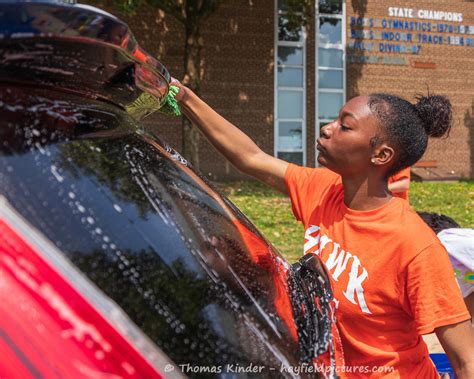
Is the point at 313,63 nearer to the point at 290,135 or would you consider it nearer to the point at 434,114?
the point at 290,135

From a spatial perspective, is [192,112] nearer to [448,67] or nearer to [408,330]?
[408,330]

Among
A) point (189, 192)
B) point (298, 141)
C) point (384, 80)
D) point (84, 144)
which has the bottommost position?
point (298, 141)

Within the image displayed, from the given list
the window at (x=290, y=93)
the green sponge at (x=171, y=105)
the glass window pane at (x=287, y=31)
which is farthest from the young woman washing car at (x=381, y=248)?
the glass window pane at (x=287, y=31)

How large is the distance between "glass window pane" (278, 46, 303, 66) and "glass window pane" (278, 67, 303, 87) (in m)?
0.20

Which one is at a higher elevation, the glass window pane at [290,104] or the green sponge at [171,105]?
the green sponge at [171,105]

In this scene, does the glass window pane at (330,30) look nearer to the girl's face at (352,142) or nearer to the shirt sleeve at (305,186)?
the shirt sleeve at (305,186)

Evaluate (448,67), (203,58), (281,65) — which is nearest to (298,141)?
(281,65)

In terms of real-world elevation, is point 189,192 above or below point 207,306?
above

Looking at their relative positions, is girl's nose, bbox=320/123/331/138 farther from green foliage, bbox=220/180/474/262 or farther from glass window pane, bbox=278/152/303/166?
glass window pane, bbox=278/152/303/166

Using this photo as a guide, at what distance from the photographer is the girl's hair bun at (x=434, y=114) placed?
7.78ft

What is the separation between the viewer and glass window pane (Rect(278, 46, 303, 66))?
1866 centimetres

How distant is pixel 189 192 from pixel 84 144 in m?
A: 0.34

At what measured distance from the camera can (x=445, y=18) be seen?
66.9 feet

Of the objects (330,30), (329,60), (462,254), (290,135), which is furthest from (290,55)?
(462,254)
